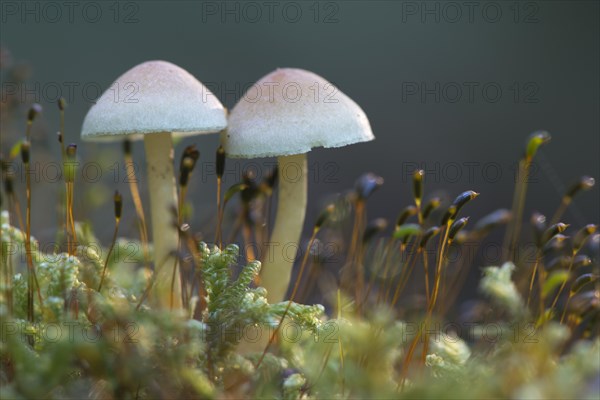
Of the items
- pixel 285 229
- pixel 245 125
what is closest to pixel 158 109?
pixel 245 125

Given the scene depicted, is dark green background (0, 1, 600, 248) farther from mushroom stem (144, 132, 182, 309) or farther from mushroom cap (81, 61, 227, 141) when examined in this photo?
mushroom cap (81, 61, 227, 141)

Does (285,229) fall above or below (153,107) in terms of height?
below

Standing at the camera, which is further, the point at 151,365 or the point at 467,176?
the point at 467,176

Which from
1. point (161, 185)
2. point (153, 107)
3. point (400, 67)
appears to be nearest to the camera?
point (153, 107)

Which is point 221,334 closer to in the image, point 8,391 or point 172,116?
point 8,391

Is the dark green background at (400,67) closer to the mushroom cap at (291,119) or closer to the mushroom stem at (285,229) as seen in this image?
the mushroom stem at (285,229)

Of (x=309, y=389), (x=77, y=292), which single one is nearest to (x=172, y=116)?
(x=77, y=292)

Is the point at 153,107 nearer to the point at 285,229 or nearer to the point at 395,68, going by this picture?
the point at 285,229
